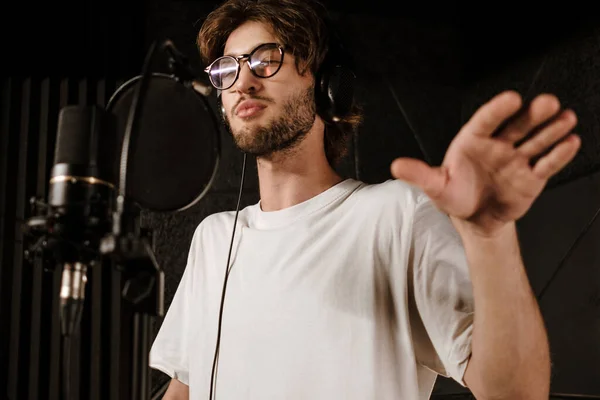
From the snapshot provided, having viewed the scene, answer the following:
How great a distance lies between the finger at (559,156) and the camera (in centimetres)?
75

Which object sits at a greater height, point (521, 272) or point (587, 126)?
point (587, 126)

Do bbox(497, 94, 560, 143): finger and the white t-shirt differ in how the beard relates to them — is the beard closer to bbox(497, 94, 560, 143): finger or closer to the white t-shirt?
the white t-shirt

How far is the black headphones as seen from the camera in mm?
1511

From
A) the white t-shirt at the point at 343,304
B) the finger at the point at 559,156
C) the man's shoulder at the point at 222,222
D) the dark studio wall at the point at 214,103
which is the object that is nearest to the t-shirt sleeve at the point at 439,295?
the white t-shirt at the point at 343,304

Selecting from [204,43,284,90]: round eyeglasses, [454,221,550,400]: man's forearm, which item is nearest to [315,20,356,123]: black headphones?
[204,43,284,90]: round eyeglasses

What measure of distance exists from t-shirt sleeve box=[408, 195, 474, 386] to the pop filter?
0.47 meters

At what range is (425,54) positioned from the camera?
2.64 m

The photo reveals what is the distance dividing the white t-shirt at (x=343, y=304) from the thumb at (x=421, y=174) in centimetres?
40

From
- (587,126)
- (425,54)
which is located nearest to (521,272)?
(587,126)

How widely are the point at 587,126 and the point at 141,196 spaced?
1575 millimetres

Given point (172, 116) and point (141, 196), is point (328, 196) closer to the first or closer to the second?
point (172, 116)

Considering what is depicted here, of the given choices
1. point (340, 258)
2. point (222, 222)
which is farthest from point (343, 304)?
point (222, 222)

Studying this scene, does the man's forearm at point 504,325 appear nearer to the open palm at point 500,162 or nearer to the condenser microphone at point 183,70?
the open palm at point 500,162

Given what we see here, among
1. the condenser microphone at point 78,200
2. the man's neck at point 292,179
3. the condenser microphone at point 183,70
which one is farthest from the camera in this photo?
the man's neck at point 292,179
